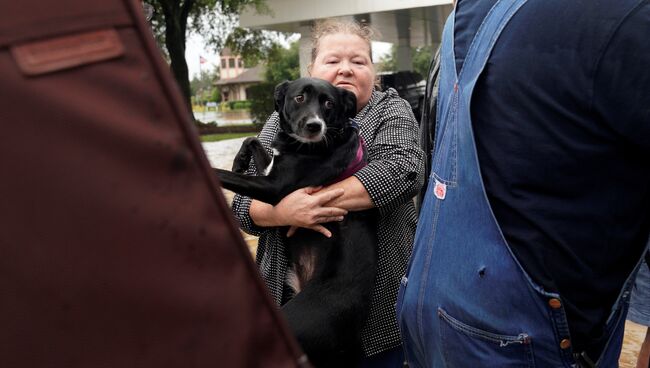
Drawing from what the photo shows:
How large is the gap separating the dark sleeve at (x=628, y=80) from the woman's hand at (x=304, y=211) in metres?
1.28

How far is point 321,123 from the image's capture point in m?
2.79

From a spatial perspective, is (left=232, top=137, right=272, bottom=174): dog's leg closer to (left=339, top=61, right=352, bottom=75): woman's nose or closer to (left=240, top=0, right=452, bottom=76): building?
(left=339, top=61, right=352, bottom=75): woman's nose

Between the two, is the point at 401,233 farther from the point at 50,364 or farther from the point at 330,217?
the point at 50,364

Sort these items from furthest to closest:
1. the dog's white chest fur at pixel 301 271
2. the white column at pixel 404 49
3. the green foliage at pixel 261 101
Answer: the white column at pixel 404 49 → the green foliage at pixel 261 101 → the dog's white chest fur at pixel 301 271

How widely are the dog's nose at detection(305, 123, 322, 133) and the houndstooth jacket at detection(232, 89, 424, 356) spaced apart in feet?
0.60

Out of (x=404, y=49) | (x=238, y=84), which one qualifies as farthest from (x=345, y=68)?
(x=238, y=84)

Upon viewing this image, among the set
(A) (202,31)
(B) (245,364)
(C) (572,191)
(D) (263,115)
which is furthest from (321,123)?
(A) (202,31)

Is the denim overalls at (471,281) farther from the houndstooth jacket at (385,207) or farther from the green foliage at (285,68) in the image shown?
the green foliage at (285,68)

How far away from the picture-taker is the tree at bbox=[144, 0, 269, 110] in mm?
22688

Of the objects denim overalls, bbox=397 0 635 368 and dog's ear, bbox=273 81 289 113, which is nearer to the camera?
denim overalls, bbox=397 0 635 368

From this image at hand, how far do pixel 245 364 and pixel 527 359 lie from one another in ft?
2.77

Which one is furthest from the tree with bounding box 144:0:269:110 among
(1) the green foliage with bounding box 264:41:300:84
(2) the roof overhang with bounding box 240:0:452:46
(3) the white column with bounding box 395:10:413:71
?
(1) the green foliage with bounding box 264:41:300:84

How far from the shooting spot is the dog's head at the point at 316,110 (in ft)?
9.18

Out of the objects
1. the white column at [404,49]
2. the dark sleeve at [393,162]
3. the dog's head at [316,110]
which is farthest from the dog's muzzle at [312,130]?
the white column at [404,49]
